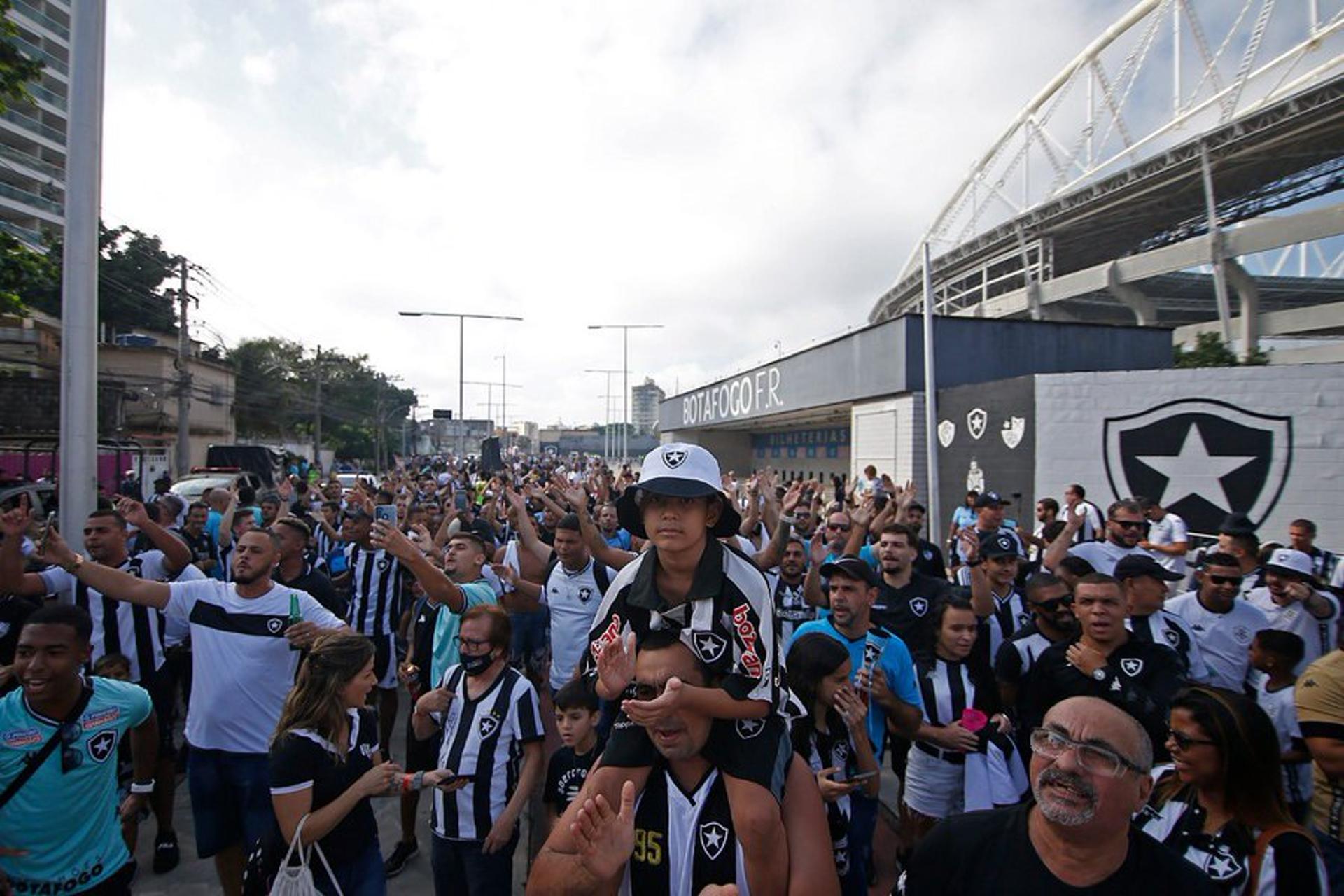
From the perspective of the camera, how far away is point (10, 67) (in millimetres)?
8977

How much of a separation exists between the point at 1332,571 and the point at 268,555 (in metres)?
8.93

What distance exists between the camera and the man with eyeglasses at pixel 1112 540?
20.9 ft

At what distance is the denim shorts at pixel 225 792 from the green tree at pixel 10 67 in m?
9.89

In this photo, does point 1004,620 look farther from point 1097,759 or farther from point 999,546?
point 1097,759

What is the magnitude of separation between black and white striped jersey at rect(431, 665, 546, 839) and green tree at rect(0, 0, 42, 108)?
10.7 m

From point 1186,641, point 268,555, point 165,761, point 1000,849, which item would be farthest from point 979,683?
point 165,761

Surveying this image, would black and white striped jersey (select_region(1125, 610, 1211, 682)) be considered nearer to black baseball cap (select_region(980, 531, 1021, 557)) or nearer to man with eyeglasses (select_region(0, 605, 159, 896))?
black baseball cap (select_region(980, 531, 1021, 557))

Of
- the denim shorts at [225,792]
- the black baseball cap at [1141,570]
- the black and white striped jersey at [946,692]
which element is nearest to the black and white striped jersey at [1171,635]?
the black baseball cap at [1141,570]

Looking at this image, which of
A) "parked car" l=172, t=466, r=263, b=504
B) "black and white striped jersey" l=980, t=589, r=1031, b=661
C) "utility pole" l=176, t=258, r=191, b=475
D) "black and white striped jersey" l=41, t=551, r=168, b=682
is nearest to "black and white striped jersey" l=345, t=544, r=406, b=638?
"black and white striped jersey" l=41, t=551, r=168, b=682

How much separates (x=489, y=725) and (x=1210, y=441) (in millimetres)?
13102

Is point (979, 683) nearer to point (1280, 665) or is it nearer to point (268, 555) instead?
point (1280, 665)

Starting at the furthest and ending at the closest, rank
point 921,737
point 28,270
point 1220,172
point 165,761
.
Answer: point 1220,172 < point 28,270 < point 165,761 < point 921,737

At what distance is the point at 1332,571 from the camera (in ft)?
21.8

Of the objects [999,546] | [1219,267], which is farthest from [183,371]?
[1219,267]
